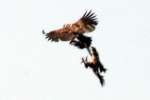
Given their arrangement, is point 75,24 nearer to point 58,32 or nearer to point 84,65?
point 58,32

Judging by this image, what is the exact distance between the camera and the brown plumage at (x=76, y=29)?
25.3 metres

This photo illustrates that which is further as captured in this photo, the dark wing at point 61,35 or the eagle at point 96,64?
the dark wing at point 61,35

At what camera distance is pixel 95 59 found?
23484 mm

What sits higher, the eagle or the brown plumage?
the brown plumage

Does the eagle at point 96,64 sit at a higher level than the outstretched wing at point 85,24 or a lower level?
lower

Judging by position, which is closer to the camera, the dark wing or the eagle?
the eagle

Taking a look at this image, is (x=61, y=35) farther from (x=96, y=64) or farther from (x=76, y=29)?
(x=96, y=64)

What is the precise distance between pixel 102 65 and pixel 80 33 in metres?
2.14

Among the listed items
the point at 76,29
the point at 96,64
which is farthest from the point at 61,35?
the point at 96,64

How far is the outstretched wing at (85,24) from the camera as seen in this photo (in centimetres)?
2537

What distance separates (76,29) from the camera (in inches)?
1001

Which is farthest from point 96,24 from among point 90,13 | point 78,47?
point 78,47

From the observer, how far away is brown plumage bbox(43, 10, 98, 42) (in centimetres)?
2528

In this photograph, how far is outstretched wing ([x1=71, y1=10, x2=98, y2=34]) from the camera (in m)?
25.4
